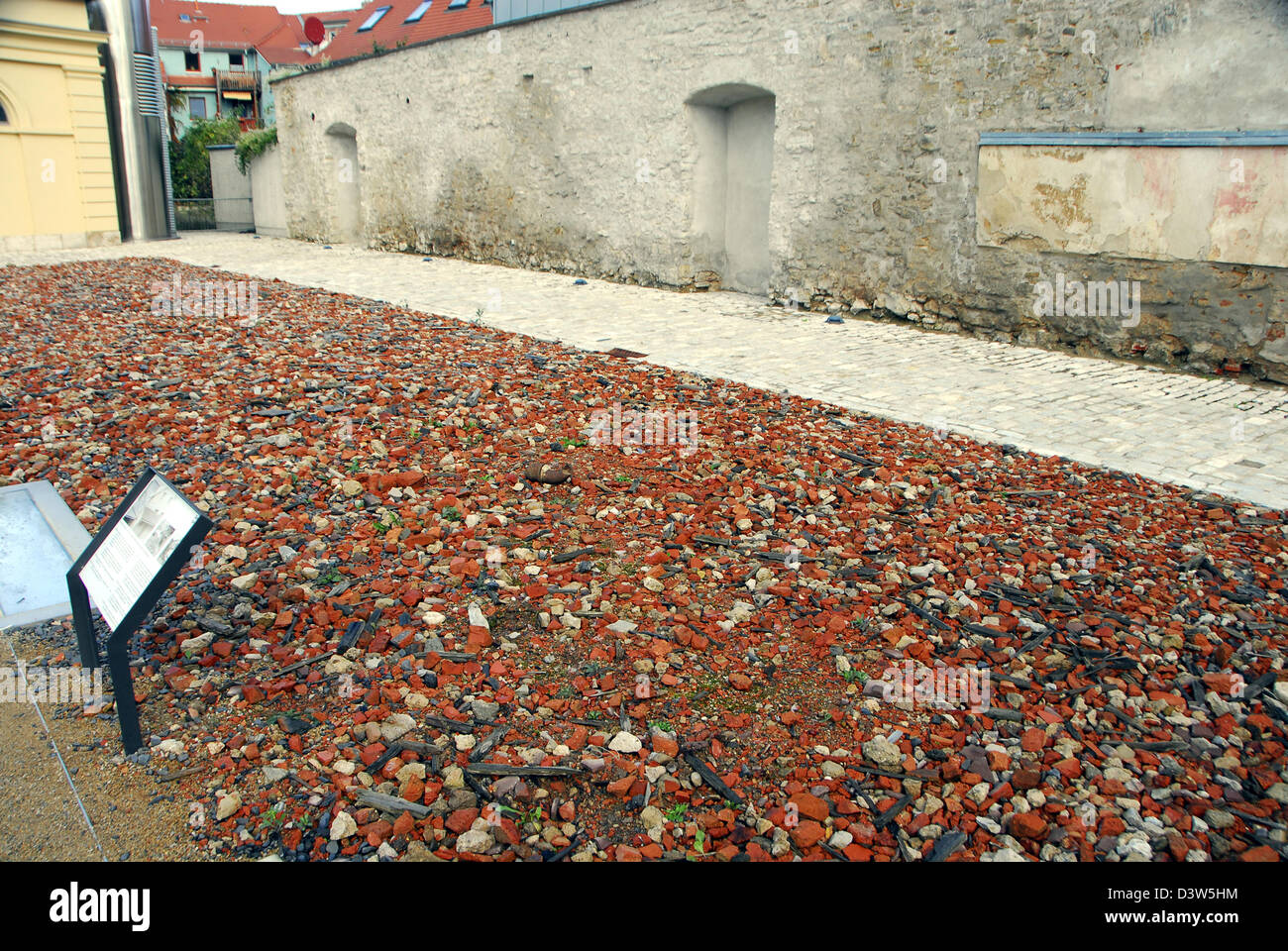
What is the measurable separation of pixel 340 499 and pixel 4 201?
19.2 meters

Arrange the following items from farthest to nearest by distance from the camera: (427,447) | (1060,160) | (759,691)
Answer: (1060,160)
(427,447)
(759,691)

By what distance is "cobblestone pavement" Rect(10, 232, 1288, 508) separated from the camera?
6039 mm

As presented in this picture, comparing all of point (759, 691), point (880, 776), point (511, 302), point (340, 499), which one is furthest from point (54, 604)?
point (511, 302)

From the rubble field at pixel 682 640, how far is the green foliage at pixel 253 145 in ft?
60.5

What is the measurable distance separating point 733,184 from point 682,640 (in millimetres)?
10058

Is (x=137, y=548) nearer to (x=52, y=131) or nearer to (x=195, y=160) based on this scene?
(x=52, y=131)

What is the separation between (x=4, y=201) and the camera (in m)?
19.1

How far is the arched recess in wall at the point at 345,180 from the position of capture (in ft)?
66.3

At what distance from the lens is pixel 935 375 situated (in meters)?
8.01

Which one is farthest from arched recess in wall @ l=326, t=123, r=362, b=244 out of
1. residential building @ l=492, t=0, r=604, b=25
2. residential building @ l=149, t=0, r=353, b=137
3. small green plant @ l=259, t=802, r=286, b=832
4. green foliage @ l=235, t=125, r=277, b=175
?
residential building @ l=149, t=0, r=353, b=137

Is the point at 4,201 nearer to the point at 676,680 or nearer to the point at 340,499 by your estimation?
the point at 340,499

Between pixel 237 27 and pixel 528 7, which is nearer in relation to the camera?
pixel 528 7

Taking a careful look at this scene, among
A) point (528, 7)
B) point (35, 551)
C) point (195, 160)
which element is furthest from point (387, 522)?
point (195, 160)

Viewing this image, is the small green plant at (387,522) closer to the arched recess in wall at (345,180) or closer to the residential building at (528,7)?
the residential building at (528,7)
